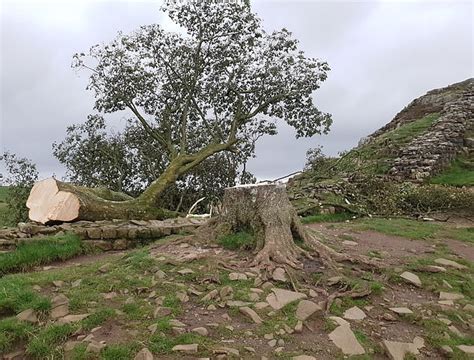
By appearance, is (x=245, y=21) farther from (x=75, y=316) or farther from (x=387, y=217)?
(x=75, y=316)

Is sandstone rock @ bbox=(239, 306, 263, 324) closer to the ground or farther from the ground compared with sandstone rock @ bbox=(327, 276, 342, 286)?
closer to the ground

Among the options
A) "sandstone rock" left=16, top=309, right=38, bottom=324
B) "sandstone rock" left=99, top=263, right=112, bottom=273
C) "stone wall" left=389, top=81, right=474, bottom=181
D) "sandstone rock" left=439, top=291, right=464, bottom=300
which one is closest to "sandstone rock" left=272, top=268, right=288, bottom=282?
"sandstone rock" left=439, top=291, right=464, bottom=300

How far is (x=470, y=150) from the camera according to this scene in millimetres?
16953

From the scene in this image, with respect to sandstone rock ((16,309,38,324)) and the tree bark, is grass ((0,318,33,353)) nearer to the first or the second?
sandstone rock ((16,309,38,324))

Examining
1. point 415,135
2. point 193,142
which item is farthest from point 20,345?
point 415,135

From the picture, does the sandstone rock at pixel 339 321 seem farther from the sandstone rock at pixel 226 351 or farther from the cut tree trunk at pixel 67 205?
the cut tree trunk at pixel 67 205

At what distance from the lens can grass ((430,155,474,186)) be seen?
46.2 feet

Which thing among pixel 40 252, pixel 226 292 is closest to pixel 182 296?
pixel 226 292

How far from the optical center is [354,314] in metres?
4.40

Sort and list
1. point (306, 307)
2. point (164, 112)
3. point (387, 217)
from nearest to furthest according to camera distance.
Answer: point (306, 307) < point (387, 217) < point (164, 112)

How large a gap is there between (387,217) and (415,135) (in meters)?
8.05

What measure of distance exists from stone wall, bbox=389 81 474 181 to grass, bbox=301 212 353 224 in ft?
12.6

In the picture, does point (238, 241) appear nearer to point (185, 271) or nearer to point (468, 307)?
point (185, 271)

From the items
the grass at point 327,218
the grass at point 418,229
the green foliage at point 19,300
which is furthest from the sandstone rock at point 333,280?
the grass at point 327,218
